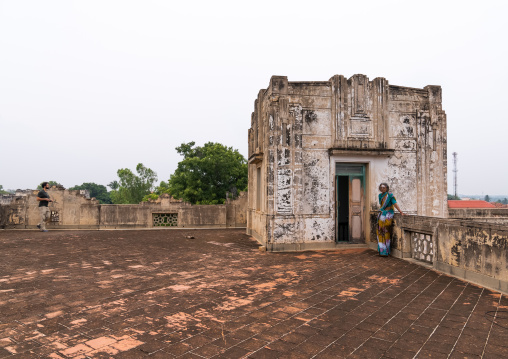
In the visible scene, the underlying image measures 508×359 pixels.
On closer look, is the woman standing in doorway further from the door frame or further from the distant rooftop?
the distant rooftop

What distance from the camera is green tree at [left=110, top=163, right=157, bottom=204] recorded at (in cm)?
4959

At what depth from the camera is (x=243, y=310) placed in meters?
4.22

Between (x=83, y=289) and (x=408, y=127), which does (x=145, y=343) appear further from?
(x=408, y=127)

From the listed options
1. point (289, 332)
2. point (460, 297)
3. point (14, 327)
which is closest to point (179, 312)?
point (289, 332)

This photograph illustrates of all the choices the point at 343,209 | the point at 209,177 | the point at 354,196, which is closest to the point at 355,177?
the point at 354,196

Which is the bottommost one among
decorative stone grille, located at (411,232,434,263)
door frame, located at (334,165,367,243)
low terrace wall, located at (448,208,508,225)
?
decorative stone grille, located at (411,232,434,263)

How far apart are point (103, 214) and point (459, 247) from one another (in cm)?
1389

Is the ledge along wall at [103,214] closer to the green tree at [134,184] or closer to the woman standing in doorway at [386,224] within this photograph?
the woman standing in doorway at [386,224]

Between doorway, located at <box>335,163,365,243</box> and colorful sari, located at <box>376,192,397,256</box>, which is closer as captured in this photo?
colorful sari, located at <box>376,192,397,256</box>

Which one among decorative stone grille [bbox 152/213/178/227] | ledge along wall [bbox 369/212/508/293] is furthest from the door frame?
decorative stone grille [bbox 152/213/178/227]

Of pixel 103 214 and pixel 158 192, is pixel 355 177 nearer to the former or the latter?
pixel 103 214

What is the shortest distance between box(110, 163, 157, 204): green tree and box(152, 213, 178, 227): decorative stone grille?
36129 millimetres

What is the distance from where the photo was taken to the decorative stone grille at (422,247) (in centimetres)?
693

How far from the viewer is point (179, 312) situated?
416cm
